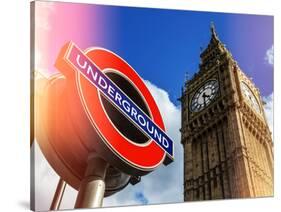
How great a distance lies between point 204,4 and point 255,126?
283 cm

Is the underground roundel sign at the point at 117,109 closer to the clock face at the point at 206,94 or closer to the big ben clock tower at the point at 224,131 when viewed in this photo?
the big ben clock tower at the point at 224,131

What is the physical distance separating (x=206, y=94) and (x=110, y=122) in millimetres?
2691

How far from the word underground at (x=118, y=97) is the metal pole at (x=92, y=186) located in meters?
1.00

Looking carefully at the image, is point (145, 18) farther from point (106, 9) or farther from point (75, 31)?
point (75, 31)

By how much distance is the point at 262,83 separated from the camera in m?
9.43

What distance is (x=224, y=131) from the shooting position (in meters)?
9.88

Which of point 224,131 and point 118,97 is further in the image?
point 224,131

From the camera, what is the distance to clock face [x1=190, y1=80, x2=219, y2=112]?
951cm

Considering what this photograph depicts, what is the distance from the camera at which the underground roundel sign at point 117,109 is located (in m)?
7.46

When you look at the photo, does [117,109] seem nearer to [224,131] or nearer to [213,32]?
[213,32]

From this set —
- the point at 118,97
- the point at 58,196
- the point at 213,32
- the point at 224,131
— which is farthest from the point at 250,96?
the point at 58,196

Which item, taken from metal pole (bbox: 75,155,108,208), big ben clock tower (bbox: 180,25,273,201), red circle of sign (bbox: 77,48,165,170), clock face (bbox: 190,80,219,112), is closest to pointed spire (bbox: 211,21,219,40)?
big ben clock tower (bbox: 180,25,273,201)

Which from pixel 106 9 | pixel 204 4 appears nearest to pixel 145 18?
pixel 106 9

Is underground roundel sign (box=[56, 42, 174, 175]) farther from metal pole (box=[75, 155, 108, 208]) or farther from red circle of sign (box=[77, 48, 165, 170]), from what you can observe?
metal pole (box=[75, 155, 108, 208])
